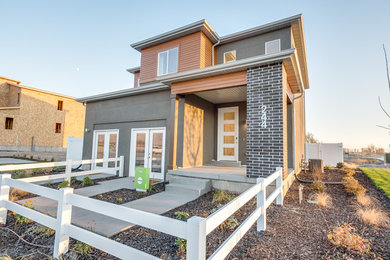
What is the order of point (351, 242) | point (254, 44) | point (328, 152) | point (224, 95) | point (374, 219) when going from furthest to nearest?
point (328, 152)
point (254, 44)
point (224, 95)
point (374, 219)
point (351, 242)

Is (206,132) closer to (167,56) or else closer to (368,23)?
(167,56)

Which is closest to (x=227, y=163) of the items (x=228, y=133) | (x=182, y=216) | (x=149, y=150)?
(x=228, y=133)

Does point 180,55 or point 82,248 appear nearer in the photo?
point 82,248

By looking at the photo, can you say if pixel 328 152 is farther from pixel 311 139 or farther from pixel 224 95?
pixel 311 139

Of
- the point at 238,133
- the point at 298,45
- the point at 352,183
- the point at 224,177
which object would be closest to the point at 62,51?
the point at 238,133

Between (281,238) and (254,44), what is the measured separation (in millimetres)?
9117

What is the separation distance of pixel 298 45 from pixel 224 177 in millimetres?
8798

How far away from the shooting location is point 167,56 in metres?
10.5

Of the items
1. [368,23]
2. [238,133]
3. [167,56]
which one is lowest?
[238,133]

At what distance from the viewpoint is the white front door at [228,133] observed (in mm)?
8914

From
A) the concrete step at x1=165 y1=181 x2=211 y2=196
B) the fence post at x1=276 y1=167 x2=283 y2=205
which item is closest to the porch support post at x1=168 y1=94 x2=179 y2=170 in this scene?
the concrete step at x1=165 y1=181 x2=211 y2=196

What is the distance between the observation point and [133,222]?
1960 mm

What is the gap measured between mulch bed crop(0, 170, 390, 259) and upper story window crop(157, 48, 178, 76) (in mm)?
7835

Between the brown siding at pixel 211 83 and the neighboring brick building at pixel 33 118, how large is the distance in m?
23.2
